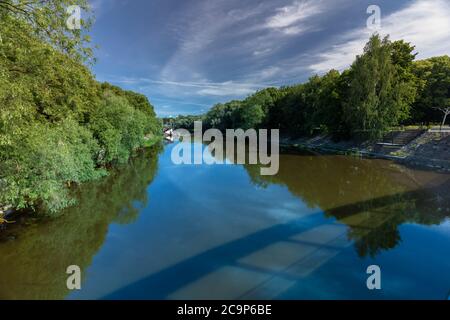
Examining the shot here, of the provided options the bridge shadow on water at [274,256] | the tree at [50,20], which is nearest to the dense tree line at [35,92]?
the tree at [50,20]

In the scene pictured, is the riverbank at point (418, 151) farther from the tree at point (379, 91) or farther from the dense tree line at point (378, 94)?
the tree at point (379, 91)

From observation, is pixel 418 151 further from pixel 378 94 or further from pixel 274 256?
pixel 274 256

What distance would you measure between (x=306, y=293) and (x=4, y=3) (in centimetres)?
930

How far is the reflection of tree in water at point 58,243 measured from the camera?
21.8 ft

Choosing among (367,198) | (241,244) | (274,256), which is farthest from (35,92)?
(367,198)

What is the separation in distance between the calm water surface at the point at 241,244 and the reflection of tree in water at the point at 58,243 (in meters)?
0.03

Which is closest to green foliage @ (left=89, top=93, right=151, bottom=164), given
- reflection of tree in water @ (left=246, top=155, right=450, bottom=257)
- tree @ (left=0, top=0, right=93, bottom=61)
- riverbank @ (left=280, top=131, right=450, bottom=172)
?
reflection of tree in water @ (left=246, top=155, right=450, bottom=257)

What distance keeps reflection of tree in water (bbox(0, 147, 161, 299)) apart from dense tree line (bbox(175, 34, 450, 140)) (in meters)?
25.3

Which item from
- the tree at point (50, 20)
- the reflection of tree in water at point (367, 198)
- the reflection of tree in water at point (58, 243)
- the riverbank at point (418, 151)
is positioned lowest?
the reflection of tree in water at point (58, 243)

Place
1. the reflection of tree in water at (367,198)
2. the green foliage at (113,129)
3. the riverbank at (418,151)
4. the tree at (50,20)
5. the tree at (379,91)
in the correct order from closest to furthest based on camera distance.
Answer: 1. the tree at (50,20)
2. the reflection of tree in water at (367,198)
3. the green foliage at (113,129)
4. the riverbank at (418,151)
5. the tree at (379,91)

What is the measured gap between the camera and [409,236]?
8875 millimetres

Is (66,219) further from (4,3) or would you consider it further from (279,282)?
(279,282)

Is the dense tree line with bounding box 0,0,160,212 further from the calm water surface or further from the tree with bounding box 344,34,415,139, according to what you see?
the tree with bounding box 344,34,415,139
